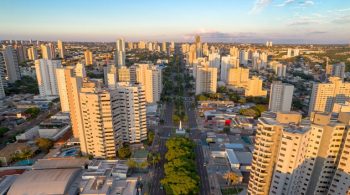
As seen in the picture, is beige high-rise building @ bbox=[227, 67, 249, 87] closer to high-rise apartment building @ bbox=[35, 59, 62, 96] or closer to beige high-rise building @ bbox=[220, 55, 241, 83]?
beige high-rise building @ bbox=[220, 55, 241, 83]

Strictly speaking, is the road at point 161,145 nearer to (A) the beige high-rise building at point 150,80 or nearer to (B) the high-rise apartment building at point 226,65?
(A) the beige high-rise building at point 150,80

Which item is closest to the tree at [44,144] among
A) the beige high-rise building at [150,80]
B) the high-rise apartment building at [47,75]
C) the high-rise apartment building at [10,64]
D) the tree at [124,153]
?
the tree at [124,153]

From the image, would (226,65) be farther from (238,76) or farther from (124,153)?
(124,153)

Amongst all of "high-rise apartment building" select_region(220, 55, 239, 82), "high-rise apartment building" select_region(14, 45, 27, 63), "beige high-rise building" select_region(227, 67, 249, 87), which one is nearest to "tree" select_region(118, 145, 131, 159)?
"beige high-rise building" select_region(227, 67, 249, 87)

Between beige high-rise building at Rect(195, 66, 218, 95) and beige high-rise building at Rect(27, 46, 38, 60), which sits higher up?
beige high-rise building at Rect(27, 46, 38, 60)

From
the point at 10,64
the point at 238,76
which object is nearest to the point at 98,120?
the point at 238,76
